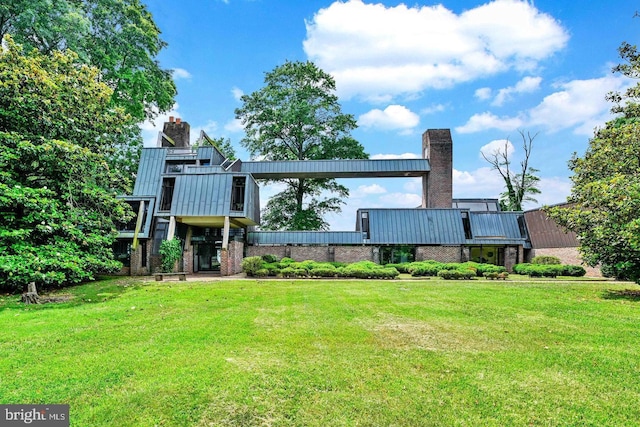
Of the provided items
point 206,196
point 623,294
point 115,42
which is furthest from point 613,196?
point 115,42

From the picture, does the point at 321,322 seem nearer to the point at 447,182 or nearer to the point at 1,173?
the point at 1,173

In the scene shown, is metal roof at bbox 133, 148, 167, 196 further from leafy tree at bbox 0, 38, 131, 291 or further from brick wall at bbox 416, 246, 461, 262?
brick wall at bbox 416, 246, 461, 262

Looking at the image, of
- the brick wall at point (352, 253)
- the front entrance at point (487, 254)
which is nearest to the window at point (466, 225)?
the front entrance at point (487, 254)

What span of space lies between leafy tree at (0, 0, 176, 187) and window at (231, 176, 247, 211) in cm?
630

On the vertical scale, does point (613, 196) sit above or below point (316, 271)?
above

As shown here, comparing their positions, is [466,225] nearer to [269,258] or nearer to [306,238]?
[306,238]

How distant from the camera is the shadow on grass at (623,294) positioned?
11.4 metres

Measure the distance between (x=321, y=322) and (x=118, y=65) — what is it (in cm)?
2437

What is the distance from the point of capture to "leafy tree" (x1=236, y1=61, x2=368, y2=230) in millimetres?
32125

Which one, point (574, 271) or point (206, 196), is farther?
point (206, 196)

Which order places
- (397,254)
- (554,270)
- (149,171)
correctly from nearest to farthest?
(554,270), (149,171), (397,254)

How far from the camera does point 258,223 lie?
80.1ft

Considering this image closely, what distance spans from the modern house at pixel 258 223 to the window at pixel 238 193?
0.06m

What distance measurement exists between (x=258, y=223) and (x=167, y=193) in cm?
606
